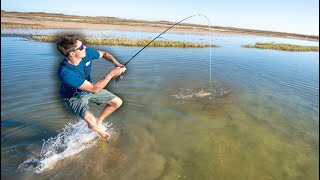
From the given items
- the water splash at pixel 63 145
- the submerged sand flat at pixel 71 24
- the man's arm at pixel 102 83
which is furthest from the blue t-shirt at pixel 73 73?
the submerged sand flat at pixel 71 24

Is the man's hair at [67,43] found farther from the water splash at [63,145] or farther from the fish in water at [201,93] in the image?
the fish in water at [201,93]

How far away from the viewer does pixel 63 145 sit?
6.68 meters

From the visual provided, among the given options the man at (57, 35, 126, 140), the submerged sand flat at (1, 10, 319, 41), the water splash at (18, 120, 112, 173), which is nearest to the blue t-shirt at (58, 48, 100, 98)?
the man at (57, 35, 126, 140)

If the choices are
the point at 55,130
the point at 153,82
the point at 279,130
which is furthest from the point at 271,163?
the point at 153,82

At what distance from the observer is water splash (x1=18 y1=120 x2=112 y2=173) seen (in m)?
5.70

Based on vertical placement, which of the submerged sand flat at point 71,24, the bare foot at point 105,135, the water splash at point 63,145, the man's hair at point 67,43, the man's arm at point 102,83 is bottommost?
the water splash at point 63,145

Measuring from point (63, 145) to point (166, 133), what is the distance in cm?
262

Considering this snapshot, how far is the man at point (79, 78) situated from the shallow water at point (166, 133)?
0.97 metres

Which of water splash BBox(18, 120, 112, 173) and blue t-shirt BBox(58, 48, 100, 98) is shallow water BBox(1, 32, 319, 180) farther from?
blue t-shirt BBox(58, 48, 100, 98)

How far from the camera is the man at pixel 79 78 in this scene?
4992 mm

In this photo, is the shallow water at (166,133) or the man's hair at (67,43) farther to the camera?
the shallow water at (166,133)

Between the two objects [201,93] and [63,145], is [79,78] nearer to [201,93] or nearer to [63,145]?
[63,145]

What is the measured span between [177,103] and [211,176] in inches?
173

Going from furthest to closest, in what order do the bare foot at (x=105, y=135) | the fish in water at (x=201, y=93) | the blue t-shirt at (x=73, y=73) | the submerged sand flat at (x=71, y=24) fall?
the submerged sand flat at (x=71, y=24), the fish in water at (x=201, y=93), the bare foot at (x=105, y=135), the blue t-shirt at (x=73, y=73)
